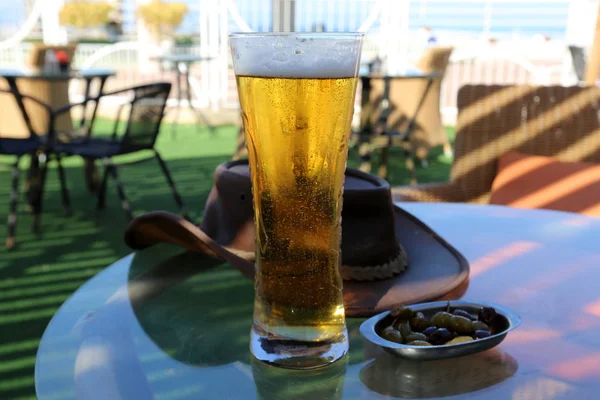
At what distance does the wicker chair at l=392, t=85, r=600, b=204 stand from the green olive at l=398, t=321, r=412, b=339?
66.7 inches

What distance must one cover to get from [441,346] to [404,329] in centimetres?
6

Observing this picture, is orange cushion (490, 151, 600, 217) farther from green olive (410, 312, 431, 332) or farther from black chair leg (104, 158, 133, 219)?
black chair leg (104, 158, 133, 219)

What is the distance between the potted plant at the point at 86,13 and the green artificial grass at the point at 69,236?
21.6 metres

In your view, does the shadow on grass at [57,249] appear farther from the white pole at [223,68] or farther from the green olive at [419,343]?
the white pole at [223,68]

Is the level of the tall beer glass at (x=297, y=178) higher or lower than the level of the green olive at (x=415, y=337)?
higher

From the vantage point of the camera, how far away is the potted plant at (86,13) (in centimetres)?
2608

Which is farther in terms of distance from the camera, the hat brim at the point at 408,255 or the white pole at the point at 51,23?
the white pole at the point at 51,23

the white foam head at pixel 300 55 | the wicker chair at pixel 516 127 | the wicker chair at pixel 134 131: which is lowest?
the wicker chair at pixel 134 131

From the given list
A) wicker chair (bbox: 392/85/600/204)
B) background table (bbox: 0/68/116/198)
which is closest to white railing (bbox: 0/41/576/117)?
background table (bbox: 0/68/116/198)

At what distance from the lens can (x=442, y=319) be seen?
0.70 meters

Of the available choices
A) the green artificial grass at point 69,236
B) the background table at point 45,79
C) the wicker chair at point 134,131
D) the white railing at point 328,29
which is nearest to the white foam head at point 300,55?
the green artificial grass at point 69,236

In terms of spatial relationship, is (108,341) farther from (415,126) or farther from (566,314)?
(415,126)

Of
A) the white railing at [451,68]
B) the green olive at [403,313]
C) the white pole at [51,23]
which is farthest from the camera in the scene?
the white pole at [51,23]

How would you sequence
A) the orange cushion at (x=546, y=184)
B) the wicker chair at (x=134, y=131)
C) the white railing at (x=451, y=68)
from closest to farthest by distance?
the orange cushion at (x=546, y=184), the wicker chair at (x=134, y=131), the white railing at (x=451, y=68)
